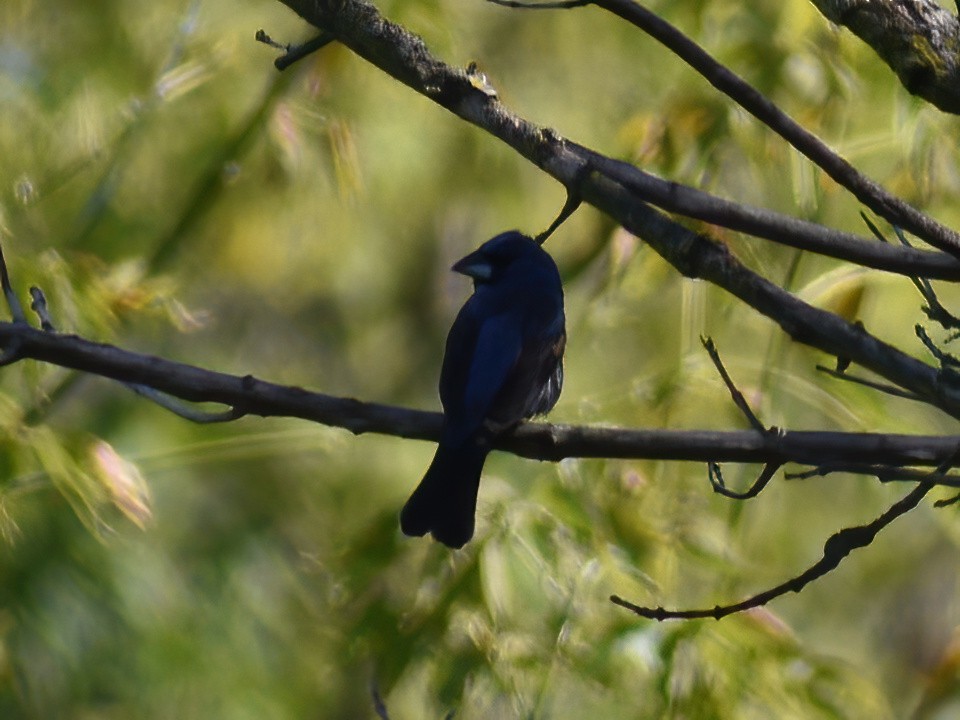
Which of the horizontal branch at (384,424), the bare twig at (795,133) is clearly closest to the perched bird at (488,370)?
the horizontal branch at (384,424)

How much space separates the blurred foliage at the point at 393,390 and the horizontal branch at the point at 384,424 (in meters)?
1.26

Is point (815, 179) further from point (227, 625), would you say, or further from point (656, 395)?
point (227, 625)

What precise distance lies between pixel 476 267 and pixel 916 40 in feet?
5.28

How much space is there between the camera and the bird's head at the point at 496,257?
3.61m

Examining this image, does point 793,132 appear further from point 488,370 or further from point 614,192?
point 488,370

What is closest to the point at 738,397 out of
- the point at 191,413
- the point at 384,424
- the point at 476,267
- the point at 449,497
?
the point at 384,424

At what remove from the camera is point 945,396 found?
2035 mm

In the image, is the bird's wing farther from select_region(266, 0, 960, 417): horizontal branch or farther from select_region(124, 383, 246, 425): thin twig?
select_region(266, 0, 960, 417): horizontal branch

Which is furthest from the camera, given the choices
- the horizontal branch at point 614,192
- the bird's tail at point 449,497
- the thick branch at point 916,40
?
the bird's tail at point 449,497

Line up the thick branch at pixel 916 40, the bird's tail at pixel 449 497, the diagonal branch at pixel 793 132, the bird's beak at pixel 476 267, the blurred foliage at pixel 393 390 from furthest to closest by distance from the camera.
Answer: the blurred foliage at pixel 393 390
the bird's beak at pixel 476 267
the bird's tail at pixel 449 497
the thick branch at pixel 916 40
the diagonal branch at pixel 793 132

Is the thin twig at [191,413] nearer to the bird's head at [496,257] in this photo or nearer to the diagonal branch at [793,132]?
the diagonal branch at [793,132]

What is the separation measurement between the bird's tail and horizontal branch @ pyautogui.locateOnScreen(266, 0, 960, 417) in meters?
0.78

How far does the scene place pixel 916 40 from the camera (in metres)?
2.28

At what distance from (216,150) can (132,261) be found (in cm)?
71
